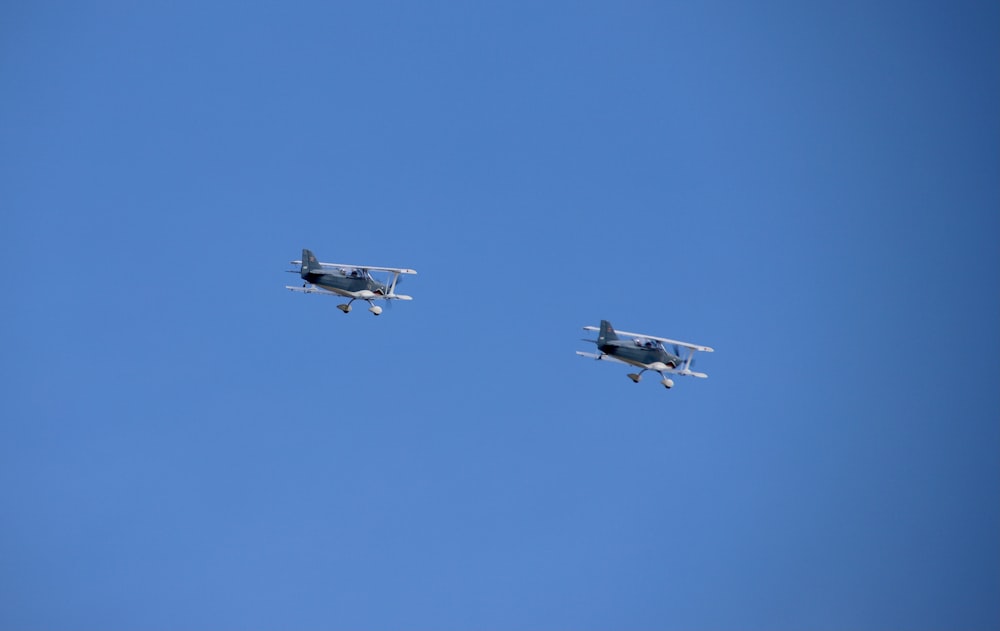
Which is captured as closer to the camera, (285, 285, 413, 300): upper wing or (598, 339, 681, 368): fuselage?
(598, 339, 681, 368): fuselage

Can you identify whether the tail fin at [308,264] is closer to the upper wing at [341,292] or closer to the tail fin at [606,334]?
the upper wing at [341,292]

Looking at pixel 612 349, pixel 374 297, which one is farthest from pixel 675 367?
pixel 374 297

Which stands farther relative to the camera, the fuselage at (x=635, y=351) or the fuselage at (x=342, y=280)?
the fuselage at (x=342, y=280)

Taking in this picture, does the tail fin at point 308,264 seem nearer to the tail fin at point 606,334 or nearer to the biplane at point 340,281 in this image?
the biplane at point 340,281

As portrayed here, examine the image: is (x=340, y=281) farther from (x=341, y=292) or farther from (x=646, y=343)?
(x=646, y=343)

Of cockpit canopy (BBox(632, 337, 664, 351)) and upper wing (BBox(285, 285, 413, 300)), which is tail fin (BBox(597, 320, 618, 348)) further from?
upper wing (BBox(285, 285, 413, 300))

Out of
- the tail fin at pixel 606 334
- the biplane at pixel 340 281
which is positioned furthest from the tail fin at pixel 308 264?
the tail fin at pixel 606 334

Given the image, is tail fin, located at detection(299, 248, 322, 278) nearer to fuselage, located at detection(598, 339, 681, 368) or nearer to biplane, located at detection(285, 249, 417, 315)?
biplane, located at detection(285, 249, 417, 315)

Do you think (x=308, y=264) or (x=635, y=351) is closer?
(x=635, y=351)

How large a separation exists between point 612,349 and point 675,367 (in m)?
5.58

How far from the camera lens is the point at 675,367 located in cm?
11850

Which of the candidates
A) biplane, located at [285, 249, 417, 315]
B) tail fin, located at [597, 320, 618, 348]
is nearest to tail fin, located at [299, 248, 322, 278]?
biplane, located at [285, 249, 417, 315]

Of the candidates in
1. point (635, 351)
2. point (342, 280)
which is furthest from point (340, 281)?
point (635, 351)

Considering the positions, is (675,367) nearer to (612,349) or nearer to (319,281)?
(612,349)
